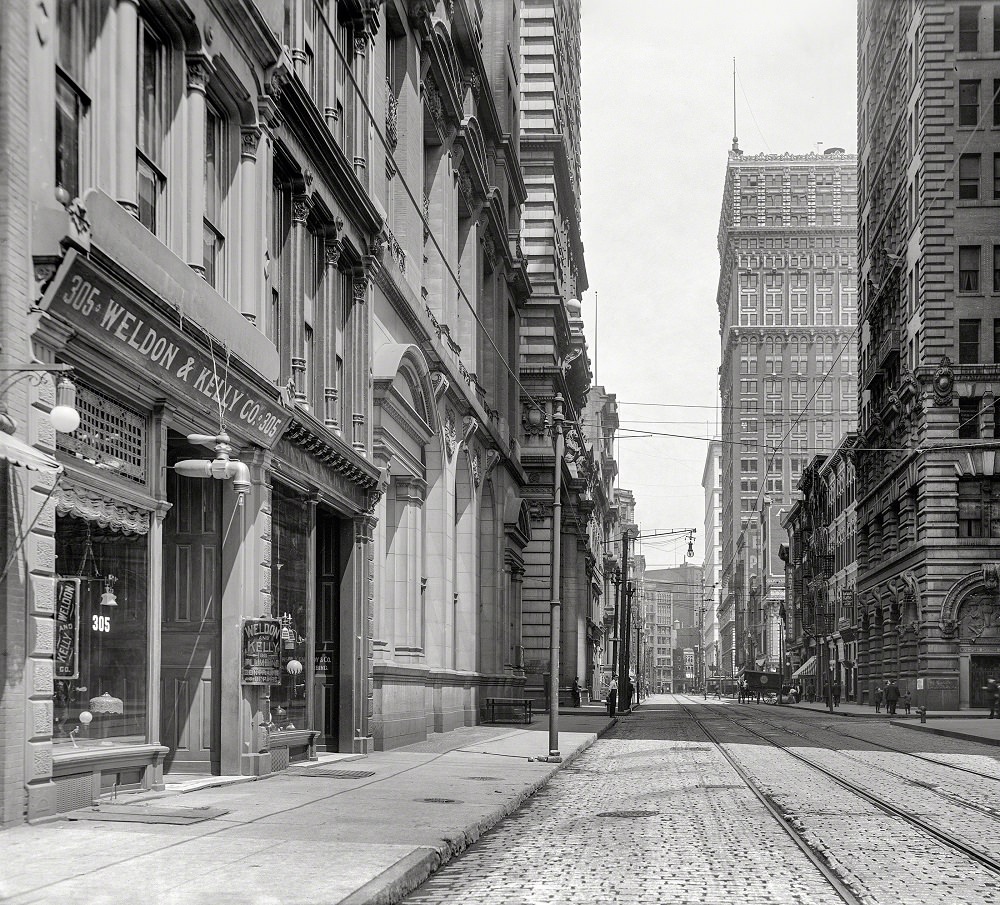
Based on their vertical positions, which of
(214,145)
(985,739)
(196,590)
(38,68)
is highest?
(214,145)

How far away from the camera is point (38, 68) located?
42.0ft

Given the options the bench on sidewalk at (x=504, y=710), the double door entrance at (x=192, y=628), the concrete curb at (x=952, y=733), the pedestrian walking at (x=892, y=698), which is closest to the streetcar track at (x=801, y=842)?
the double door entrance at (x=192, y=628)

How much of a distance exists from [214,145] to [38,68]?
19.4 ft

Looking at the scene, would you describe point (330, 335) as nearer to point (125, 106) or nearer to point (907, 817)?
point (125, 106)

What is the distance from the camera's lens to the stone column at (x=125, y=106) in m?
14.8

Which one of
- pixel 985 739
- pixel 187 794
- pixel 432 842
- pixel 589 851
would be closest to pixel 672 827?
pixel 589 851

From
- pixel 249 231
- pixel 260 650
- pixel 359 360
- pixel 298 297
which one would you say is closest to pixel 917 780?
pixel 260 650

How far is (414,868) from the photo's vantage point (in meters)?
10.6

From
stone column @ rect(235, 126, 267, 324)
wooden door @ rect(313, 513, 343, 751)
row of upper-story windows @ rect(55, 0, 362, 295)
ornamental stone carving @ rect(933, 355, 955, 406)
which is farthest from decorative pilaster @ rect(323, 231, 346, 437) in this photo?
ornamental stone carving @ rect(933, 355, 955, 406)

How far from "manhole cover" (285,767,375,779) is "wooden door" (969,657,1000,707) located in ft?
158

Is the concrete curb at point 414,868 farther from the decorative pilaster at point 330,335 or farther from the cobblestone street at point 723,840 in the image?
the decorative pilaster at point 330,335

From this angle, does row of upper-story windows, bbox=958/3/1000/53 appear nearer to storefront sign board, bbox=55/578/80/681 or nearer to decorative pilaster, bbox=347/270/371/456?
decorative pilaster, bbox=347/270/371/456

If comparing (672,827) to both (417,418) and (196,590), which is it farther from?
(417,418)

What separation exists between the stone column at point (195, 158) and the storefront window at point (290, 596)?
4739mm
